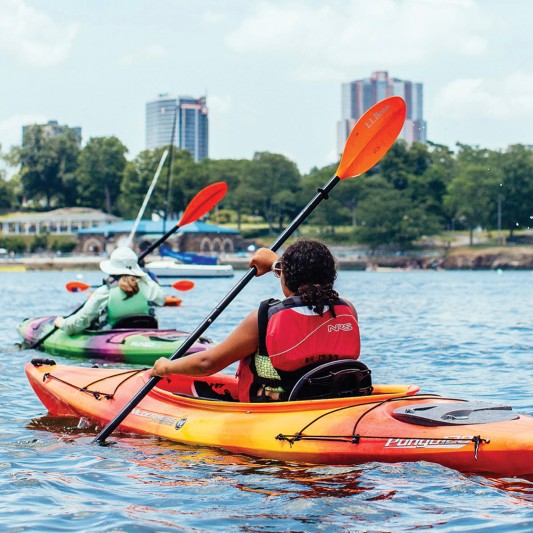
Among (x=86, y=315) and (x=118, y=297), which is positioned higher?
(x=118, y=297)

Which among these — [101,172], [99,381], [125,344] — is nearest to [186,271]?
[125,344]

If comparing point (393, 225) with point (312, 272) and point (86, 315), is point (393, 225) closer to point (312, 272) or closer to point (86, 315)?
point (86, 315)

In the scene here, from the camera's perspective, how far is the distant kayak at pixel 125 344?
1041 centimetres

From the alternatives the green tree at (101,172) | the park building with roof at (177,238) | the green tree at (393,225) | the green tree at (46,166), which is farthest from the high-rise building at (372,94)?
the park building with roof at (177,238)

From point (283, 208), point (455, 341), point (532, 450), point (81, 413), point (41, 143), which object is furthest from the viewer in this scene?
point (41, 143)

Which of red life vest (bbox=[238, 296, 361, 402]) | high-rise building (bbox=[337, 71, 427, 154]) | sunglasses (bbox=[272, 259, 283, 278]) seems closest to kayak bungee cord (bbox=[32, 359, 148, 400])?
sunglasses (bbox=[272, 259, 283, 278])

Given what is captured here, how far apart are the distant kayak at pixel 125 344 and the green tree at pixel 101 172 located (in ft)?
311

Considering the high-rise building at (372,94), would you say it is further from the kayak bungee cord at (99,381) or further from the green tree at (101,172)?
the kayak bungee cord at (99,381)

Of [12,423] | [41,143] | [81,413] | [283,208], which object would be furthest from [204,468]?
[41,143]

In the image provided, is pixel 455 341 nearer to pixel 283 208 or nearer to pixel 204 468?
pixel 204 468

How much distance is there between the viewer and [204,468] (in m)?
5.71

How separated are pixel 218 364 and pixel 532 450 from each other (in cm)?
184

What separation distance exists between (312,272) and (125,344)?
17.8ft

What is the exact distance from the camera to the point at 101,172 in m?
106
